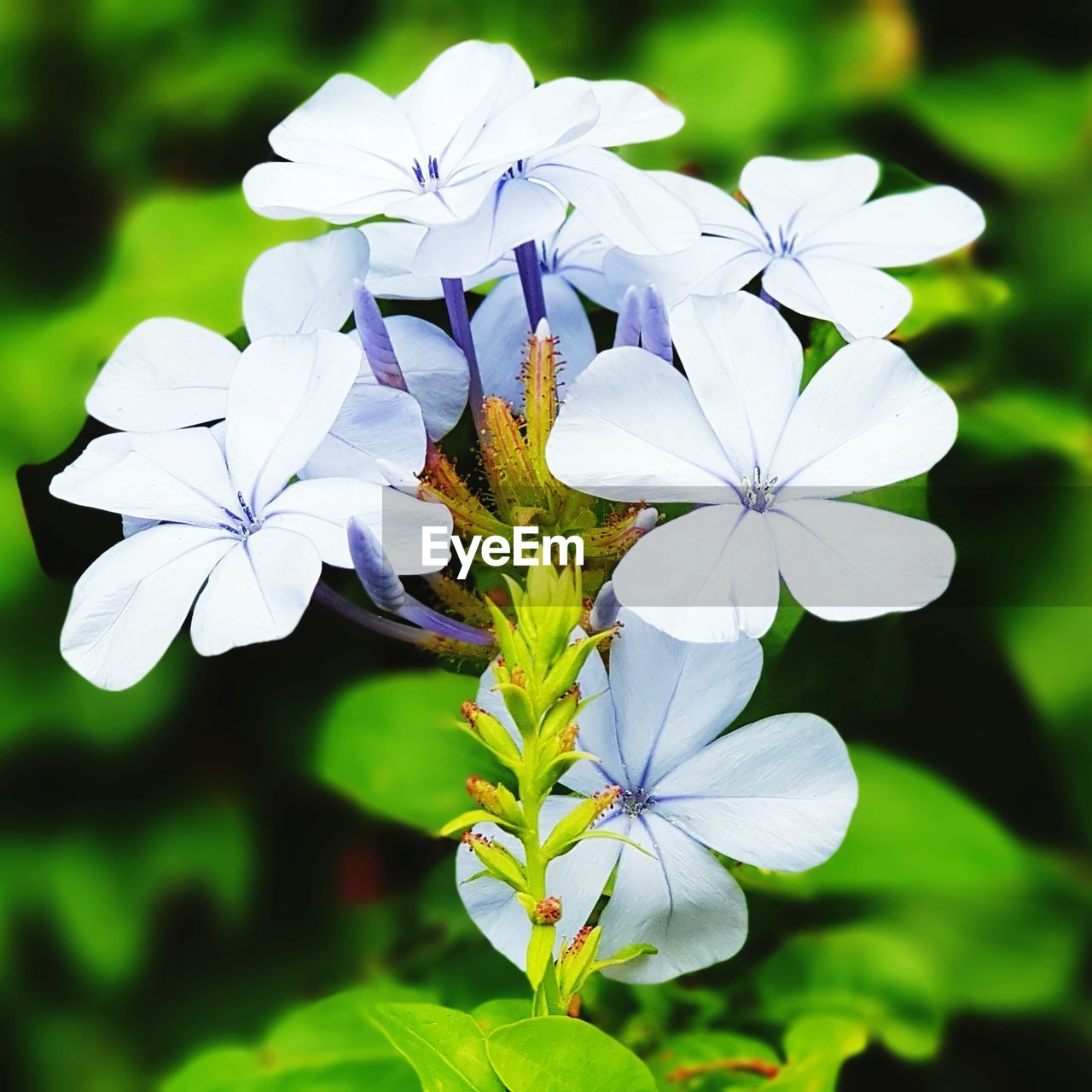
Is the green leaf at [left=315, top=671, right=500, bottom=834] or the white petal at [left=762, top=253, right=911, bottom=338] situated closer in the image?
the white petal at [left=762, top=253, right=911, bottom=338]

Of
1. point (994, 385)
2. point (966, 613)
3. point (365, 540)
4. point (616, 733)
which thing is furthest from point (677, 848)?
point (994, 385)

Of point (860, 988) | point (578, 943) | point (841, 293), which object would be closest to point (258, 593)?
point (578, 943)

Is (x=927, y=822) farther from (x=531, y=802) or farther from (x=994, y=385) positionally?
(x=531, y=802)

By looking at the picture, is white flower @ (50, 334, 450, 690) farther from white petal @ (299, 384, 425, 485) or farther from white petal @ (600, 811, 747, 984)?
white petal @ (600, 811, 747, 984)

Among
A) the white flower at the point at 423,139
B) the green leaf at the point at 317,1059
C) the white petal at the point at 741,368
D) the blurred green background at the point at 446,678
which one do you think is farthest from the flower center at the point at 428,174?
the green leaf at the point at 317,1059

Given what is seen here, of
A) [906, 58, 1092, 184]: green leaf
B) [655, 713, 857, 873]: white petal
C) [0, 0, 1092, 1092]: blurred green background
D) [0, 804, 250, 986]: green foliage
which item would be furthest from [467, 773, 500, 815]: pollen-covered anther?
[906, 58, 1092, 184]: green leaf

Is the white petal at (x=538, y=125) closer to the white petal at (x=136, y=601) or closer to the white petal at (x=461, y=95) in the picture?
the white petal at (x=461, y=95)

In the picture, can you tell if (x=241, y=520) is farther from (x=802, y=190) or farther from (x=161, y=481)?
(x=802, y=190)
